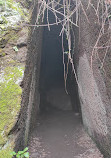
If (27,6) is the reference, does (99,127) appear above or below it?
below

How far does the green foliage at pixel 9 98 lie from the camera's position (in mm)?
1320

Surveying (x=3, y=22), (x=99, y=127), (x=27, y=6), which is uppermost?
(x=27, y=6)

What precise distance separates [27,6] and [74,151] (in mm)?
2383

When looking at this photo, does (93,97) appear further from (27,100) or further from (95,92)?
(27,100)

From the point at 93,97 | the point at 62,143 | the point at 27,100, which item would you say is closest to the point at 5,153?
the point at 27,100

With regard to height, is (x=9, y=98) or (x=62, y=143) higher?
(x=9, y=98)

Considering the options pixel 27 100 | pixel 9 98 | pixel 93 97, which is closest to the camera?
pixel 9 98

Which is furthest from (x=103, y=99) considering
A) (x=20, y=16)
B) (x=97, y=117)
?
(x=20, y=16)

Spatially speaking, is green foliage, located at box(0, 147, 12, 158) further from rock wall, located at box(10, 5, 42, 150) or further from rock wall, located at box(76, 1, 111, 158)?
rock wall, located at box(76, 1, 111, 158)

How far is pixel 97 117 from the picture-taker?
6.05 feet

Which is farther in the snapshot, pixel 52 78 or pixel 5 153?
pixel 52 78

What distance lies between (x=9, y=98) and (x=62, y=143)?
1.27 metres

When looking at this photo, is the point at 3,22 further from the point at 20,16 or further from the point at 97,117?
the point at 97,117

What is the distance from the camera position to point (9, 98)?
147 centimetres
